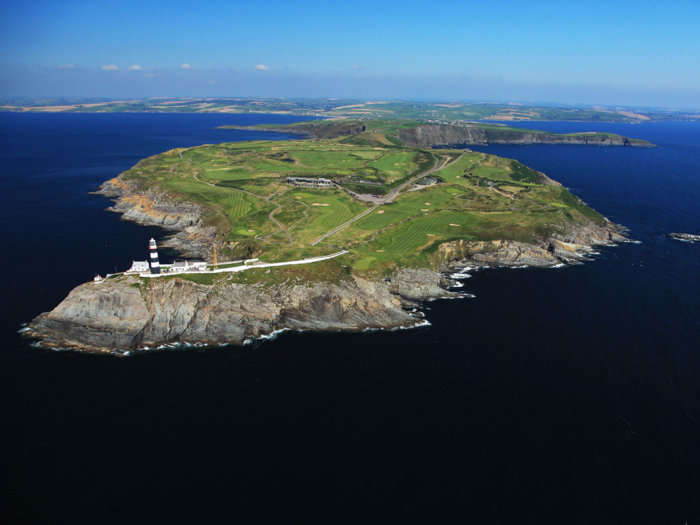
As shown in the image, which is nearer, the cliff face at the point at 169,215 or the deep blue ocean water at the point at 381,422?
the deep blue ocean water at the point at 381,422

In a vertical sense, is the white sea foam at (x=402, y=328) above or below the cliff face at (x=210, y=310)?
below

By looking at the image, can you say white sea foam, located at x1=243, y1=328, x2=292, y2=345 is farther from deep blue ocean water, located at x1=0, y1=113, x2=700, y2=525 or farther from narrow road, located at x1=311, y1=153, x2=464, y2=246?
narrow road, located at x1=311, y1=153, x2=464, y2=246

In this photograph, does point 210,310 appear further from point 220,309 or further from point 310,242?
point 310,242

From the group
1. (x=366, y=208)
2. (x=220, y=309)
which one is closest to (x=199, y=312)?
(x=220, y=309)

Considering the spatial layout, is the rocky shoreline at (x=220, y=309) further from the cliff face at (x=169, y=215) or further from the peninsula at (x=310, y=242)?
the cliff face at (x=169, y=215)

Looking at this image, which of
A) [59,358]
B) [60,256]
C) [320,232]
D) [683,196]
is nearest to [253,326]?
[59,358]

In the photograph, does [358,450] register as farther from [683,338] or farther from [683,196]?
[683,196]

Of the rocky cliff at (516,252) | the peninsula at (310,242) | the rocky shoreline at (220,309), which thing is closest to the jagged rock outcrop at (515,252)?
the rocky cliff at (516,252)
